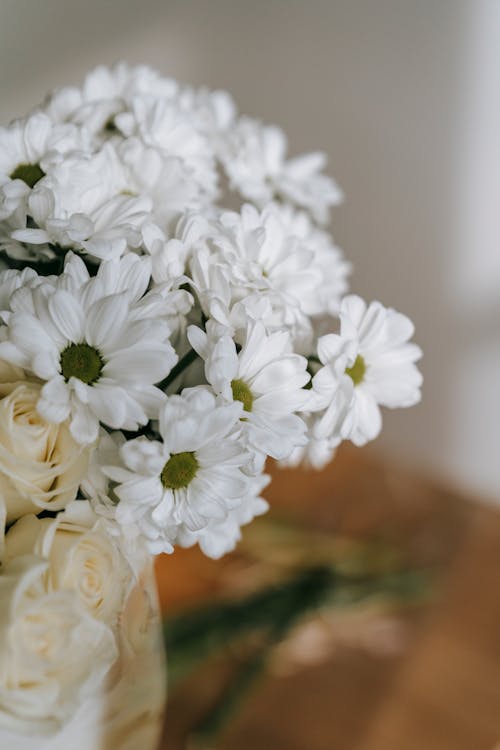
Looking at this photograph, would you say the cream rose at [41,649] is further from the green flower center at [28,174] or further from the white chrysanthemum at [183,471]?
the green flower center at [28,174]

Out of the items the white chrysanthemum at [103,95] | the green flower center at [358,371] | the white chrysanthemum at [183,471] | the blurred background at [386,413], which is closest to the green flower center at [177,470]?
the white chrysanthemum at [183,471]

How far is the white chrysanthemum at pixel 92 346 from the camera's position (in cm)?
34

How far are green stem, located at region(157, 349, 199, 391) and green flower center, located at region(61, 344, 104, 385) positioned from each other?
1.5 inches

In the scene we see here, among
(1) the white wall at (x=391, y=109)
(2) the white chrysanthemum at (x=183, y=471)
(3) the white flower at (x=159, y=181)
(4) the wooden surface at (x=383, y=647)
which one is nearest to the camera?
(2) the white chrysanthemum at (x=183, y=471)

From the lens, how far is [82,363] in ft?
1.15

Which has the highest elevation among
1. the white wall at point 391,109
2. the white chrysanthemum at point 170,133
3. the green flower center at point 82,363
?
the white wall at point 391,109

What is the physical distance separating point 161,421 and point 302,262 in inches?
5.8

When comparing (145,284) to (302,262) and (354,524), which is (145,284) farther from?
(354,524)

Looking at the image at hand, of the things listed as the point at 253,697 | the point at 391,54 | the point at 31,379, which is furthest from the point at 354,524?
the point at 31,379

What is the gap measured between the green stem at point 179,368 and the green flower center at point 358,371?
0.08 m

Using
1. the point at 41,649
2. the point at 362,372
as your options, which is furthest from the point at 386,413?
the point at 41,649

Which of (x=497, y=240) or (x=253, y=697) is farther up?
(x=497, y=240)

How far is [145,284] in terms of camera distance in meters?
0.36

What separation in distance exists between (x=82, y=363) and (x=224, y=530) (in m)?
0.11
